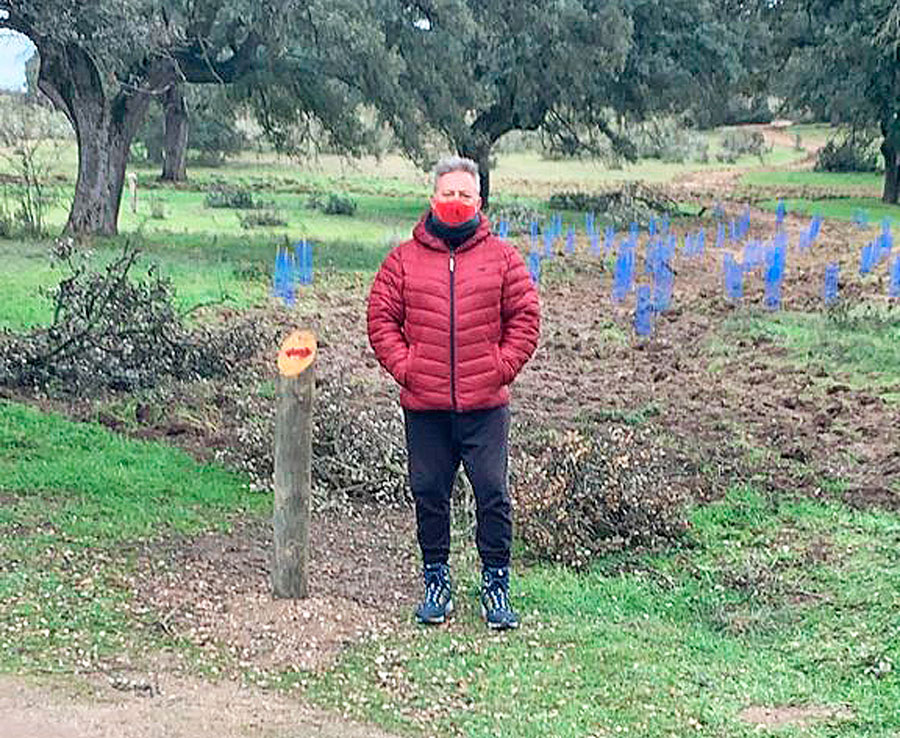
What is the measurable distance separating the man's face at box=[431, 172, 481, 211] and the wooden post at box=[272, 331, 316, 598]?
0.77 metres

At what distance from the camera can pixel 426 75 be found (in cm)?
2081

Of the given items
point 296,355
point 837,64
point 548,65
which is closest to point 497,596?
point 296,355

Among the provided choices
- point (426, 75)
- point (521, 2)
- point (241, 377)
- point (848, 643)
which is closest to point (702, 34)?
point (521, 2)

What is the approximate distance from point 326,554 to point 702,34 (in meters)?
24.5

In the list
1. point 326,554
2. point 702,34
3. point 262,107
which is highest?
point 702,34

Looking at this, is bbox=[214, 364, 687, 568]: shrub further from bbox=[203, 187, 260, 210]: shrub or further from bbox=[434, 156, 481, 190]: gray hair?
bbox=[203, 187, 260, 210]: shrub

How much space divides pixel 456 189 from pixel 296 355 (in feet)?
2.97

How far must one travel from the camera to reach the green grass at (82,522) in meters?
5.22

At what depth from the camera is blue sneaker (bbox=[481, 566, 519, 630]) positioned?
550 centimetres

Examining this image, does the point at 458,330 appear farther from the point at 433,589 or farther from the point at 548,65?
the point at 548,65

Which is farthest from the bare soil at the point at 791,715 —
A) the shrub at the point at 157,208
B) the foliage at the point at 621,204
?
the foliage at the point at 621,204

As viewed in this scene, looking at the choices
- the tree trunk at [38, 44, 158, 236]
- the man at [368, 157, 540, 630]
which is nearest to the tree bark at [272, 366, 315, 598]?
the man at [368, 157, 540, 630]

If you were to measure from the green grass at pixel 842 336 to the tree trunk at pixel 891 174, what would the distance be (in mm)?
21006

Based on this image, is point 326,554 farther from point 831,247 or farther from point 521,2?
point 521,2
